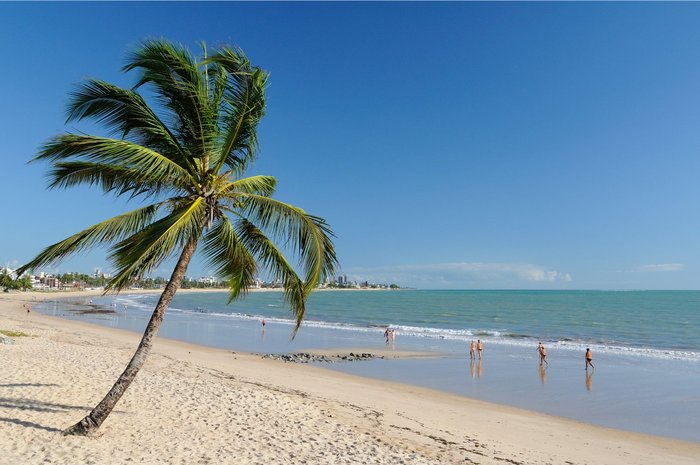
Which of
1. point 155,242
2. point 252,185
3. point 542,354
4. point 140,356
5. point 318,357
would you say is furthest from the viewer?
point 318,357

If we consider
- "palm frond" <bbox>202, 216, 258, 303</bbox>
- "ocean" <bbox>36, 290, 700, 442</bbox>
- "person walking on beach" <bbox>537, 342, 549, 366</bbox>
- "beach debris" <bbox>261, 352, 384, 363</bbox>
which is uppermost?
"palm frond" <bbox>202, 216, 258, 303</bbox>

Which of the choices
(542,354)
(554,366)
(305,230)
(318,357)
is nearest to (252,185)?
(305,230)

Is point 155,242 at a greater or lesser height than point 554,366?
greater

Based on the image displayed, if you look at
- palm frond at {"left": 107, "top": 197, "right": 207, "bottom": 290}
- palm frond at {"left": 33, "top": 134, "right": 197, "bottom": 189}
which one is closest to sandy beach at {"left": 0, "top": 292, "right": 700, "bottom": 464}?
palm frond at {"left": 107, "top": 197, "right": 207, "bottom": 290}

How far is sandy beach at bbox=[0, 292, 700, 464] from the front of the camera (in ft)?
24.2

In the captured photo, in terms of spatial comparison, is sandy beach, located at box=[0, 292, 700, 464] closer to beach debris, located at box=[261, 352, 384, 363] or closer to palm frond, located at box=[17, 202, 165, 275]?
palm frond, located at box=[17, 202, 165, 275]

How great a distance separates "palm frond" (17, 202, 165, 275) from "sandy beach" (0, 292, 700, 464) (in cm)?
273

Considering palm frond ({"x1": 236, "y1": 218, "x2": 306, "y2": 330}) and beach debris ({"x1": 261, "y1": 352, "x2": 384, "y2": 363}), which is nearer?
palm frond ({"x1": 236, "y1": 218, "x2": 306, "y2": 330})

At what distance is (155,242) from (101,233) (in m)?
1.11

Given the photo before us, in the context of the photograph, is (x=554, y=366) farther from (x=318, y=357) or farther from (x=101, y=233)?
(x=101, y=233)

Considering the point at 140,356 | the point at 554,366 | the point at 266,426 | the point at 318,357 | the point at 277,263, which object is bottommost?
the point at 318,357

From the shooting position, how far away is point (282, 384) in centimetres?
1570

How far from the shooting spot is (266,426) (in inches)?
363

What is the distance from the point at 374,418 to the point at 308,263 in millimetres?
5748
